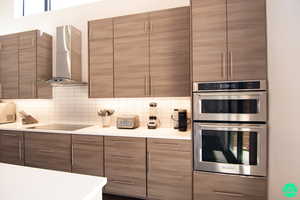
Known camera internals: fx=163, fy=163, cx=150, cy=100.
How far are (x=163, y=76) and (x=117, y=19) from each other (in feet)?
3.42

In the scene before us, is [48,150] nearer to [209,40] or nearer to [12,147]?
[12,147]

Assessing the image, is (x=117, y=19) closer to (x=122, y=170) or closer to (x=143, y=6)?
(x=143, y=6)

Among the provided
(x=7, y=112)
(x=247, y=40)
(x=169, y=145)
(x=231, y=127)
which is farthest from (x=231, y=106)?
(x=7, y=112)

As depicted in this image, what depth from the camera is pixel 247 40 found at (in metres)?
1.61

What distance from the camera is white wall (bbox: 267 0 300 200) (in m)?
1.55

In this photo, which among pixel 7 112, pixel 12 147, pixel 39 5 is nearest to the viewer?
pixel 12 147

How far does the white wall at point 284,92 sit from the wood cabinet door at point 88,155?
6.21ft

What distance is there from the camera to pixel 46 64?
9.44ft

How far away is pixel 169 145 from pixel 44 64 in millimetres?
2547

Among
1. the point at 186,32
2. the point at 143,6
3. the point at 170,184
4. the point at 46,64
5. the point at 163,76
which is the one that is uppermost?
the point at 143,6

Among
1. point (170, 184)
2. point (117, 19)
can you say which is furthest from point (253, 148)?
point (117, 19)

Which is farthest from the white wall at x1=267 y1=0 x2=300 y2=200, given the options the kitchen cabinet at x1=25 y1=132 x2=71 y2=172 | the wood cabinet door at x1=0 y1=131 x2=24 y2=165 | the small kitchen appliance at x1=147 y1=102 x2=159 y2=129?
the wood cabinet door at x1=0 y1=131 x2=24 y2=165

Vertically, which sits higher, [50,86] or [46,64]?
[46,64]

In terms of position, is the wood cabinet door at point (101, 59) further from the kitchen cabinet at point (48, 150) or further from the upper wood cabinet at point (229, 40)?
the upper wood cabinet at point (229, 40)
